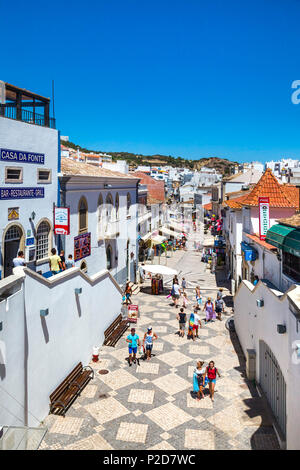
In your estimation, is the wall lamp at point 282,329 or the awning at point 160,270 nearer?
the wall lamp at point 282,329

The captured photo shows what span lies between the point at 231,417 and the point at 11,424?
19.5 feet

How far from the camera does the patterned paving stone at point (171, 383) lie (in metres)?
11.9

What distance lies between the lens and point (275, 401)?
33.4 ft

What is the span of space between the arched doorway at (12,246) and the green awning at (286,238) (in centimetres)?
906

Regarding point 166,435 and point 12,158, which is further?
point 12,158

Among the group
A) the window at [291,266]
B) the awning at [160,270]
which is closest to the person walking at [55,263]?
the window at [291,266]

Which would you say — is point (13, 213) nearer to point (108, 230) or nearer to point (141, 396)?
point (141, 396)

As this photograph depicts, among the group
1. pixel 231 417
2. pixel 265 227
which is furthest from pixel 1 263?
pixel 265 227

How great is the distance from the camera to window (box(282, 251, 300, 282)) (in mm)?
10718

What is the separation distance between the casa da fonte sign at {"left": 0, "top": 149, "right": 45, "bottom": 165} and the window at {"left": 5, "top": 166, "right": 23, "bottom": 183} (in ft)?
0.95

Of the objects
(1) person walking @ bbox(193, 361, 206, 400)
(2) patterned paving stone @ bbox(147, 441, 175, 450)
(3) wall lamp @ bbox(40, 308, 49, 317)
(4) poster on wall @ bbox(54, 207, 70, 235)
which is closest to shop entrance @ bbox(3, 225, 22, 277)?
(4) poster on wall @ bbox(54, 207, 70, 235)

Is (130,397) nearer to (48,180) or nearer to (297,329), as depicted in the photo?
(297,329)

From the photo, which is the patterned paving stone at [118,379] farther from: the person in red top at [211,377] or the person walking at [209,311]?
the person walking at [209,311]

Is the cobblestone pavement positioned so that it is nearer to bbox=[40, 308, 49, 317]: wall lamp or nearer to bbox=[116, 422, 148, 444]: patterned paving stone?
bbox=[116, 422, 148, 444]: patterned paving stone
